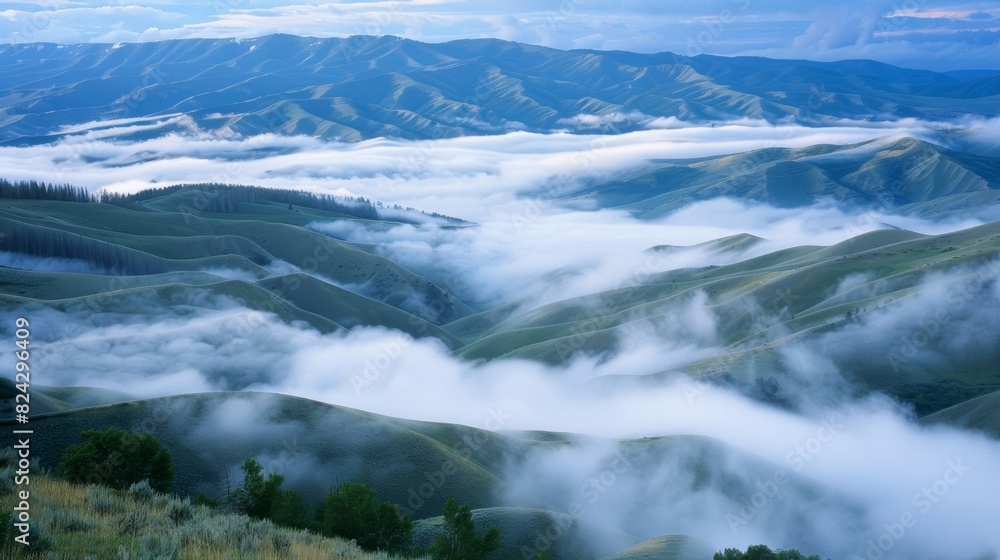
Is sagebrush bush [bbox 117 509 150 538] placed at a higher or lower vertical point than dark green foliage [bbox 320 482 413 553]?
higher

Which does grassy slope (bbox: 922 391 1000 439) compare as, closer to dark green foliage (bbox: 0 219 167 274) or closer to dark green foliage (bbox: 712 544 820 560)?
dark green foliage (bbox: 712 544 820 560)

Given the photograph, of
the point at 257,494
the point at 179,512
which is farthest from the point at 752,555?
the point at 179,512

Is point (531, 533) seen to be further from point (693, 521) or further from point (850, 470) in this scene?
Answer: point (850, 470)

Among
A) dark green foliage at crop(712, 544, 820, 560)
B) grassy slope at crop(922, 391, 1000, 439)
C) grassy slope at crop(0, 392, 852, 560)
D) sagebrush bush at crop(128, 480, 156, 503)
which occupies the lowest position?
grassy slope at crop(922, 391, 1000, 439)

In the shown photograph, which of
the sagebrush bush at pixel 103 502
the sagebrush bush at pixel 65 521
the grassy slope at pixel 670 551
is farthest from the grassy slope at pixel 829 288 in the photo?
the sagebrush bush at pixel 65 521

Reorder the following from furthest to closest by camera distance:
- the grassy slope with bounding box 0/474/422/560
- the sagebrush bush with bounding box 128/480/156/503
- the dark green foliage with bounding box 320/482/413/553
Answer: the dark green foliage with bounding box 320/482/413/553
the sagebrush bush with bounding box 128/480/156/503
the grassy slope with bounding box 0/474/422/560

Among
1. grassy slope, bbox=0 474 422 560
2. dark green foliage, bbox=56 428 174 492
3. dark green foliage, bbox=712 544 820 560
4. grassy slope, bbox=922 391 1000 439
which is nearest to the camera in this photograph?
grassy slope, bbox=0 474 422 560

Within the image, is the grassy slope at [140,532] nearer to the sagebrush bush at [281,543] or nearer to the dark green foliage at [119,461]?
the sagebrush bush at [281,543]

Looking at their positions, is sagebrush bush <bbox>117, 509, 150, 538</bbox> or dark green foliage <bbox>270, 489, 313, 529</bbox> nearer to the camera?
sagebrush bush <bbox>117, 509, 150, 538</bbox>

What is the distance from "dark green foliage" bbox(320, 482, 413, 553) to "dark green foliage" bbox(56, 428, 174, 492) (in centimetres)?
926

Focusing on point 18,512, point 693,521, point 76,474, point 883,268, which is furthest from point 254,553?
point 883,268

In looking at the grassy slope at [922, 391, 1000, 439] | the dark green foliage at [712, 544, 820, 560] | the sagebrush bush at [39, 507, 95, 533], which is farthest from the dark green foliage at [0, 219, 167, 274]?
the sagebrush bush at [39, 507, 95, 533]

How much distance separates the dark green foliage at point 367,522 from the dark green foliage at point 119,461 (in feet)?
30.4

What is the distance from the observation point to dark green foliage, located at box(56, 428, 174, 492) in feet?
117
